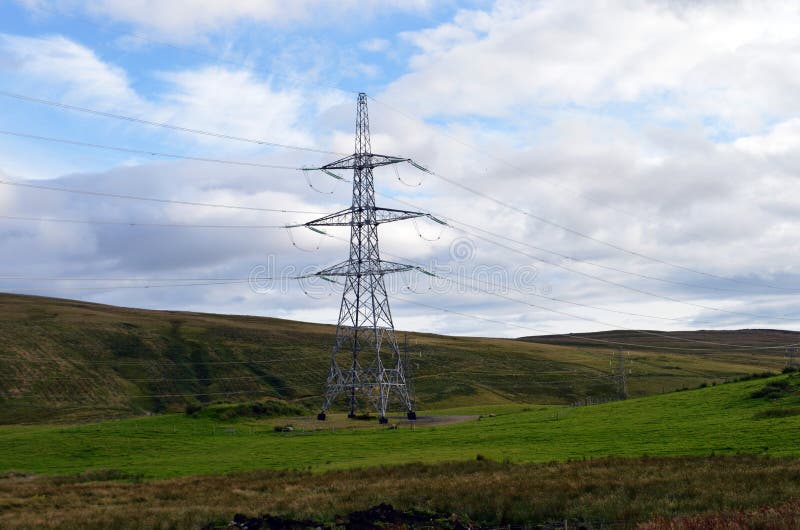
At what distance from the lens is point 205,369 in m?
147

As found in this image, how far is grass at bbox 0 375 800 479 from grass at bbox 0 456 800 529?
5.94 meters

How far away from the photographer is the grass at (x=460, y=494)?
2441cm

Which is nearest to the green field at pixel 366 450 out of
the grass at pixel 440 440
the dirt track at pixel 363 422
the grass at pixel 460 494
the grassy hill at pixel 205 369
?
the grass at pixel 460 494

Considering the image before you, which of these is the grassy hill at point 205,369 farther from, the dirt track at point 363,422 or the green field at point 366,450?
the dirt track at point 363,422

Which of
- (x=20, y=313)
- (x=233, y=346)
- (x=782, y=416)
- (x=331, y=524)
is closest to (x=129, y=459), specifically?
(x=331, y=524)

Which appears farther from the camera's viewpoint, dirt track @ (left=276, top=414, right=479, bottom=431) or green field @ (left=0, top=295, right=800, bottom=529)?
dirt track @ (left=276, top=414, right=479, bottom=431)

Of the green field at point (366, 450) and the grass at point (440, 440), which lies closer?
the green field at point (366, 450)

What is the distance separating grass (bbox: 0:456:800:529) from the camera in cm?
2441

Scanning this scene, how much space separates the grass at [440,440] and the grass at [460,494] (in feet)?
19.5

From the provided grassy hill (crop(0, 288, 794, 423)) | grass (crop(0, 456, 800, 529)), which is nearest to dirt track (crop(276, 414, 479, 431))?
grass (crop(0, 456, 800, 529))

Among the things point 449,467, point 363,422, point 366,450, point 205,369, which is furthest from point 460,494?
point 205,369

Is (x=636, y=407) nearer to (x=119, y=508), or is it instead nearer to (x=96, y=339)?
(x=119, y=508)

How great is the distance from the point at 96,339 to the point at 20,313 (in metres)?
28.3

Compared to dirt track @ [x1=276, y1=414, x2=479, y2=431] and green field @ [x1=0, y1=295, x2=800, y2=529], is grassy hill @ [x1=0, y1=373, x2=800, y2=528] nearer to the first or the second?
green field @ [x1=0, y1=295, x2=800, y2=529]
